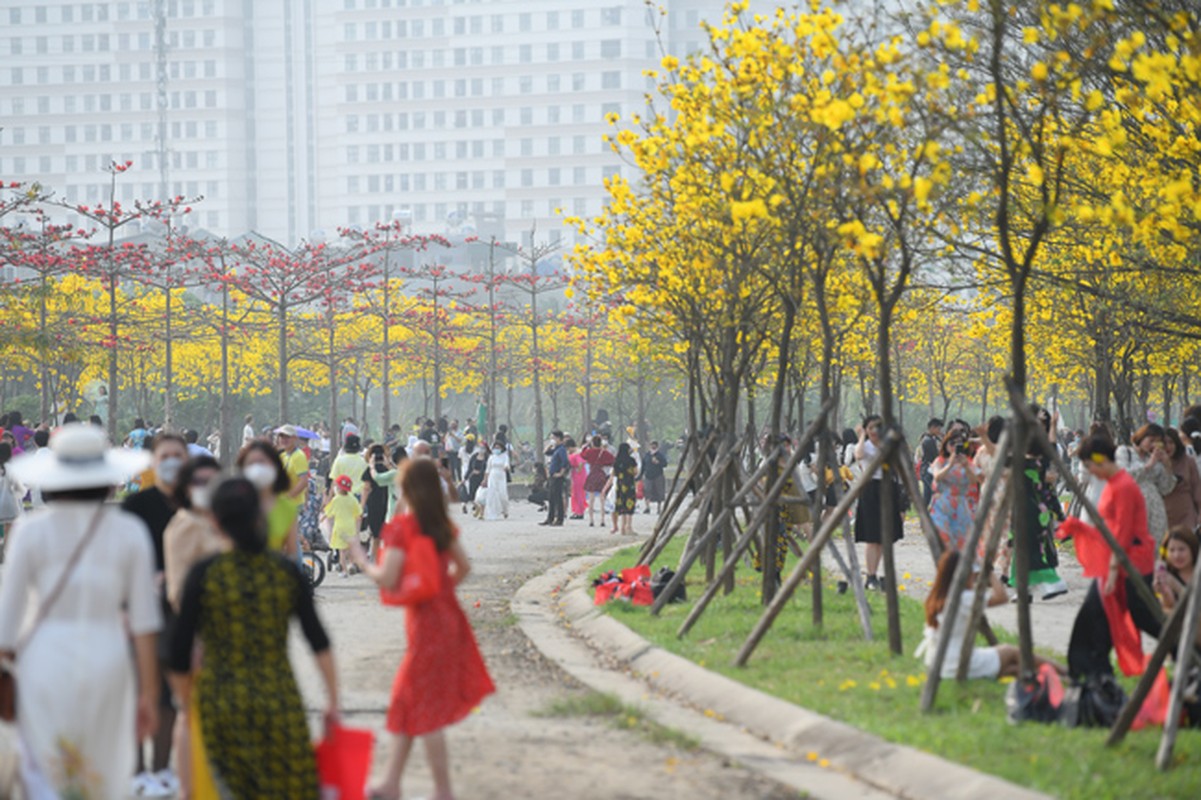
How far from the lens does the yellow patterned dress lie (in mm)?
6262

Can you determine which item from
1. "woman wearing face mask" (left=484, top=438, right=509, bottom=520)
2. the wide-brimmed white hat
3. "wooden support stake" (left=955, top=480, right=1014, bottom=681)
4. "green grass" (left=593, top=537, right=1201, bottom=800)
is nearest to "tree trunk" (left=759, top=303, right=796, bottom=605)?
"green grass" (left=593, top=537, right=1201, bottom=800)

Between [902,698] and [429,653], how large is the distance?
358 cm

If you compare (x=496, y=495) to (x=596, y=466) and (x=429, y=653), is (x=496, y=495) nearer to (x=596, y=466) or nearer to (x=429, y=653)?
(x=596, y=466)

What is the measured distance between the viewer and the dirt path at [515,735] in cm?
873

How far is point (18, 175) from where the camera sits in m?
174

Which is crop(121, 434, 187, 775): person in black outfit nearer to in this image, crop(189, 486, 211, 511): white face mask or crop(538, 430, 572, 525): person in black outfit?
crop(189, 486, 211, 511): white face mask

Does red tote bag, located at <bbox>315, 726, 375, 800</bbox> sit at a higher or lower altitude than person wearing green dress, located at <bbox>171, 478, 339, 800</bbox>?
lower

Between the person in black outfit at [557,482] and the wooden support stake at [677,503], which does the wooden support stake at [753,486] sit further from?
the person in black outfit at [557,482]

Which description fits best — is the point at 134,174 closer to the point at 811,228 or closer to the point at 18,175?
the point at 18,175

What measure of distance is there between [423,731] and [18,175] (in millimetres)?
175413

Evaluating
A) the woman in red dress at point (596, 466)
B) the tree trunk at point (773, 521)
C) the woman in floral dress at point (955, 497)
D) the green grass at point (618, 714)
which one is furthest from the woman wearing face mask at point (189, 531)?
the woman in red dress at point (596, 466)

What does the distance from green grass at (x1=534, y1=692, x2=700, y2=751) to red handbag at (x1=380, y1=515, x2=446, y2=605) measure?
226 centimetres

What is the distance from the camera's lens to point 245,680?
6.30 meters

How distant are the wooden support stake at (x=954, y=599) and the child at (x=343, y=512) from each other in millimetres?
10385
